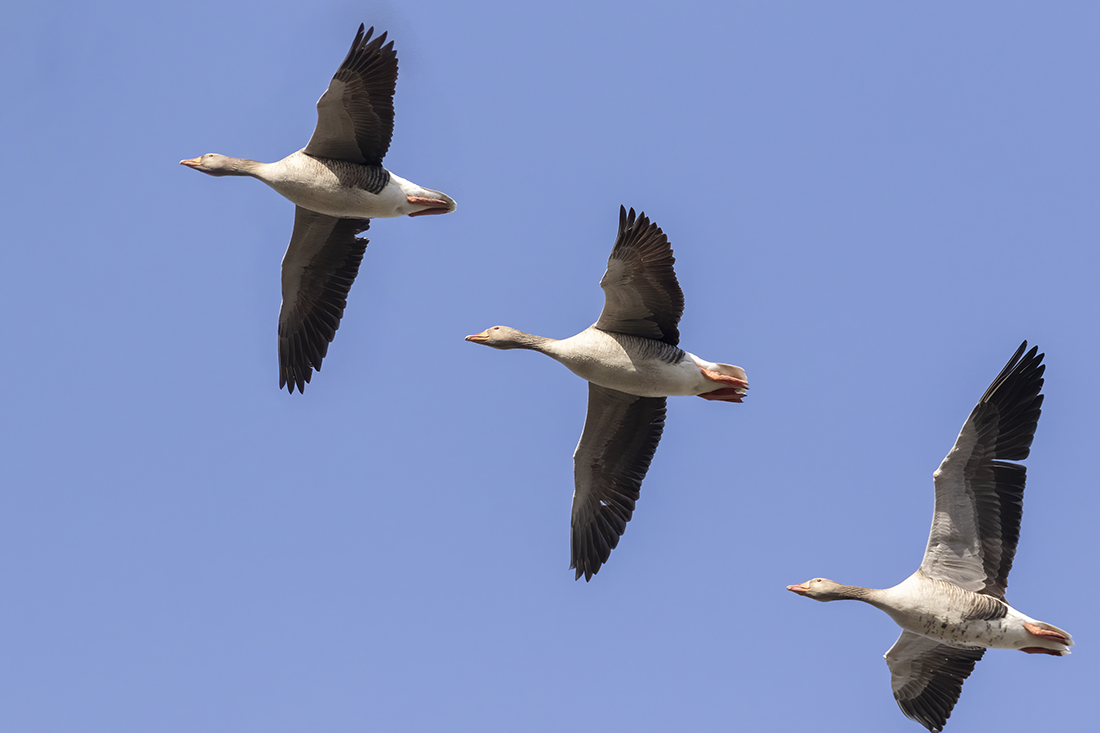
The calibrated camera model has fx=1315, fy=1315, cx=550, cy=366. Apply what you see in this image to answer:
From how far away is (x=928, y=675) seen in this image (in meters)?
17.4

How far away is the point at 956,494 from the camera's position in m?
16.4

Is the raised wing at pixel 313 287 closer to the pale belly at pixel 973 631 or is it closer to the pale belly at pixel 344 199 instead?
the pale belly at pixel 344 199

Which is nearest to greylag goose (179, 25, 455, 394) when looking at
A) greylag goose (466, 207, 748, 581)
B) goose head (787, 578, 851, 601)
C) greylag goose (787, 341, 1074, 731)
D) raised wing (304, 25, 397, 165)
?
raised wing (304, 25, 397, 165)

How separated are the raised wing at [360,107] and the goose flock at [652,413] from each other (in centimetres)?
2

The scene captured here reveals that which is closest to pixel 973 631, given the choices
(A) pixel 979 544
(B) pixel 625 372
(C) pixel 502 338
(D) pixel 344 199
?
(A) pixel 979 544

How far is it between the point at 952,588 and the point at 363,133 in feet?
32.0

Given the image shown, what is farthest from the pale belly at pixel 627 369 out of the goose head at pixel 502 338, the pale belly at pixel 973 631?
the pale belly at pixel 973 631

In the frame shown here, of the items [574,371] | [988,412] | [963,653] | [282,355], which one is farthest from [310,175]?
[963,653]

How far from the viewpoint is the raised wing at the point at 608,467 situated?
17734mm

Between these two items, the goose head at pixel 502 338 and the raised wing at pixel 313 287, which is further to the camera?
the raised wing at pixel 313 287

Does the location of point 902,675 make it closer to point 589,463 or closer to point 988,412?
point 988,412

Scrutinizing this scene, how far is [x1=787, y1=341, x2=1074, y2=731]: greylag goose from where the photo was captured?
16266 millimetres

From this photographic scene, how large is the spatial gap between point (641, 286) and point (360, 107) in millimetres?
4781

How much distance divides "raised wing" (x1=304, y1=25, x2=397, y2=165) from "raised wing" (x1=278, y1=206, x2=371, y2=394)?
157cm
